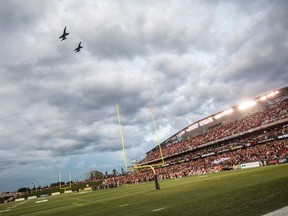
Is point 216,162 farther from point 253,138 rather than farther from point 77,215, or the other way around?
point 77,215

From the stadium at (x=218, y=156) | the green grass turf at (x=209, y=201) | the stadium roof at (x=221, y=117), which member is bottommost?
the green grass turf at (x=209, y=201)

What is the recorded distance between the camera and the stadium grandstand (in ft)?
132

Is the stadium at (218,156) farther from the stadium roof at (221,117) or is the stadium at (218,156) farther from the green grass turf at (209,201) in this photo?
the green grass turf at (209,201)

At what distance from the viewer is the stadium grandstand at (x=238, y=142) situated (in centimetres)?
4018

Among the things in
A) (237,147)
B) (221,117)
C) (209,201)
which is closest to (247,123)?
(237,147)

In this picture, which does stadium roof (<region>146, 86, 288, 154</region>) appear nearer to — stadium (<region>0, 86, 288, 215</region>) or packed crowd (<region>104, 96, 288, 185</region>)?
stadium (<region>0, 86, 288, 215</region>)

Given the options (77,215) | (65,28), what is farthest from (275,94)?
(77,215)

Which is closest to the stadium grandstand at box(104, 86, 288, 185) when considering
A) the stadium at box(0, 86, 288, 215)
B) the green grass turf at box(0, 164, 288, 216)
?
the stadium at box(0, 86, 288, 215)

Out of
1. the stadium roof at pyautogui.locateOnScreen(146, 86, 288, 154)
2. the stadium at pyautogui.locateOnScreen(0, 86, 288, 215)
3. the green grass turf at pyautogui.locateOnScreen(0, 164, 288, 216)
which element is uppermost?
the stadium roof at pyautogui.locateOnScreen(146, 86, 288, 154)

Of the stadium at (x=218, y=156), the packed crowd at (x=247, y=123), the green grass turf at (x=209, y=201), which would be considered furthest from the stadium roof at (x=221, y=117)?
the green grass turf at (x=209, y=201)

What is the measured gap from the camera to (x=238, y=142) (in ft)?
165

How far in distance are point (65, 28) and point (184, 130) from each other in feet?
193

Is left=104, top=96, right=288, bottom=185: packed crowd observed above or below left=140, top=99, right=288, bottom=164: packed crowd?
below

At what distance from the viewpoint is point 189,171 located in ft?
160
